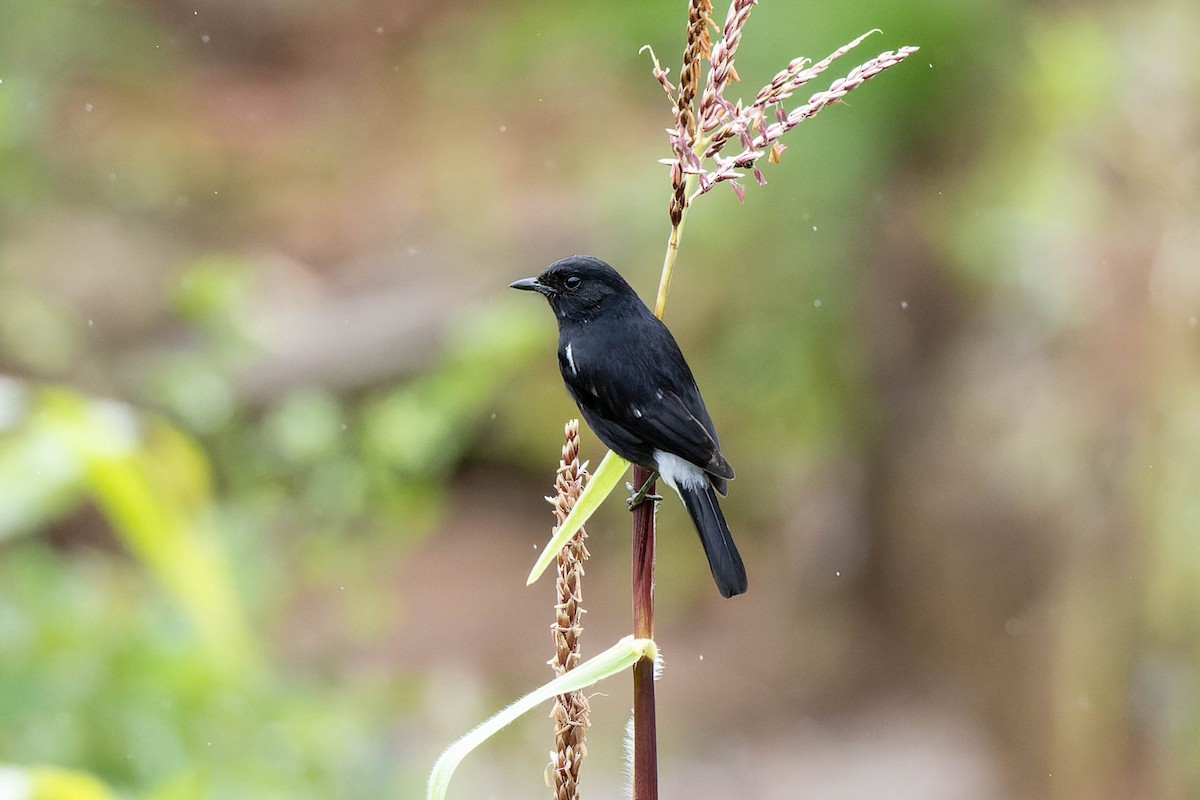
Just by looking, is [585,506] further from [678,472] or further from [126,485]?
[126,485]

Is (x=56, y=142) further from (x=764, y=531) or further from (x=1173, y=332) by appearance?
(x=1173, y=332)

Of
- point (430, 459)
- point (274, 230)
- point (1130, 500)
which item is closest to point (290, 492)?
point (430, 459)

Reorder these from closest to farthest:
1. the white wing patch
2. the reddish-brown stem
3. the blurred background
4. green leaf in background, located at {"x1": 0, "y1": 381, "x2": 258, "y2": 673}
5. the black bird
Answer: the reddish-brown stem
the black bird
the white wing patch
green leaf in background, located at {"x1": 0, "y1": 381, "x2": 258, "y2": 673}
the blurred background

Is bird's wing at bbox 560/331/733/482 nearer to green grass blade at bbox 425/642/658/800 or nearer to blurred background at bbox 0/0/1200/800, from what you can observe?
green grass blade at bbox 425/642/658/800

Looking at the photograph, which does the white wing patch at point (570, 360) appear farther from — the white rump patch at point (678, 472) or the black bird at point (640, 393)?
the white rump patch at point (678, 472)

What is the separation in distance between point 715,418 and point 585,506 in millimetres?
5886

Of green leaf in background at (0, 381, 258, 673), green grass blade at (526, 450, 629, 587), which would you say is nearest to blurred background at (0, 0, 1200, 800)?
green leaf in background at (0, 381, 258, 673)

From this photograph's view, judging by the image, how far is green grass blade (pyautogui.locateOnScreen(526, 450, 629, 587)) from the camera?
2.81 ft

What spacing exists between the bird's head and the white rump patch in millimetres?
194

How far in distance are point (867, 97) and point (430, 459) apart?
150 inches

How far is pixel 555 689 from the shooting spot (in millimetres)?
809

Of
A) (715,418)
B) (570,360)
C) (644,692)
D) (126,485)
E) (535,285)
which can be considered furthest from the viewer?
(715,418)

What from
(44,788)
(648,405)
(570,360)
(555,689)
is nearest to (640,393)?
(648,405)

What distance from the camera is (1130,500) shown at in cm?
462
